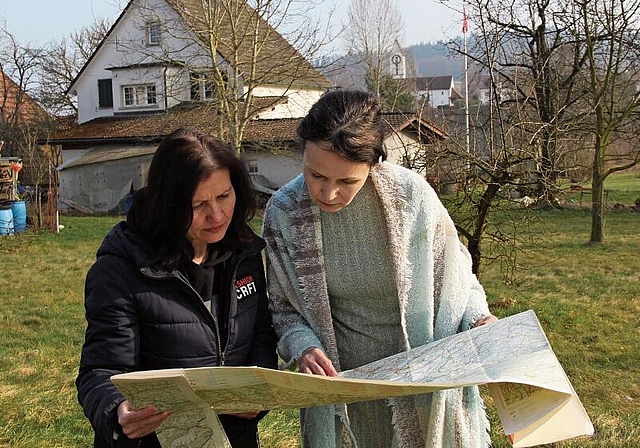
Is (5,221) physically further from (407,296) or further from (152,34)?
(407,296)

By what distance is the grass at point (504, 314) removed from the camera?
14.4 feet

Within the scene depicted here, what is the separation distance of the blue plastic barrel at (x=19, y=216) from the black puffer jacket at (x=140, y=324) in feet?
54.5

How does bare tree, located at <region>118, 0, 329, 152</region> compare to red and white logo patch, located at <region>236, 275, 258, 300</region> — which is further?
bare tree, located at <region>118, 0, 329, 152</region>

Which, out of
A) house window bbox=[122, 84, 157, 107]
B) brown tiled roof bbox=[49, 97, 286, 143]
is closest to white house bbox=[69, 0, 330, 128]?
house window bbox=[122, 84, 157, 107]

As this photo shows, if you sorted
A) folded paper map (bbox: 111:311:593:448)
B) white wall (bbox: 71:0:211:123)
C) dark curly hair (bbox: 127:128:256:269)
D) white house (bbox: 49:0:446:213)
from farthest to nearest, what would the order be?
white wall (bbox: 71:0:211:123)
white house (bbox: 49:0:446:213)
dark curly hair (bbox: 127:128:256:269)
folded paper map (bbox: 111:311:593:448)

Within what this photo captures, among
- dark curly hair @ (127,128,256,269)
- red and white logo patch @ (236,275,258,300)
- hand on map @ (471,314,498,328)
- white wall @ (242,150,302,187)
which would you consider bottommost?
white wall @ (242,150,302,187)

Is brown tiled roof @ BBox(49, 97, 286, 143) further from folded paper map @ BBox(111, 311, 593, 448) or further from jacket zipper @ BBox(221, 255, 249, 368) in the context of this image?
folded paper map @ BBox(111, 311, 593, 448)

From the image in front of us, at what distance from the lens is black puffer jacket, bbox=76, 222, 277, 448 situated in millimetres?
1861

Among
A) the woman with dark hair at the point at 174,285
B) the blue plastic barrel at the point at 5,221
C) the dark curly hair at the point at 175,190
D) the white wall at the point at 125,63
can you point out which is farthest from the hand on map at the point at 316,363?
the white wall at the point at 125,63

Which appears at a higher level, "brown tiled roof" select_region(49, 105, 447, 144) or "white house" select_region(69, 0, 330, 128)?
"white house" select_region(69, 0, 330, 128)

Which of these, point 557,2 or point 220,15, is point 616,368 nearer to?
point 557,2

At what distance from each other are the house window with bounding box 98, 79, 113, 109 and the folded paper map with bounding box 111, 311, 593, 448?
28837 mm

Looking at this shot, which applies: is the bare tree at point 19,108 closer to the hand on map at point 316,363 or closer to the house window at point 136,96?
the house window at point 136,96

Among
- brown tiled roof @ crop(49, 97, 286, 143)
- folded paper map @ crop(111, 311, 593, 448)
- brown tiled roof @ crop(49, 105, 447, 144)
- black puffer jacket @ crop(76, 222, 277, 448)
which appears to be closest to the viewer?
folded paper map @ crop(111, 311, 593, 448)
